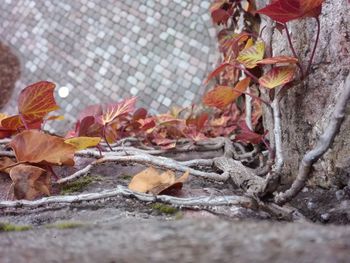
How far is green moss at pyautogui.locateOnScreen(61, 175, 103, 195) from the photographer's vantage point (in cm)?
116

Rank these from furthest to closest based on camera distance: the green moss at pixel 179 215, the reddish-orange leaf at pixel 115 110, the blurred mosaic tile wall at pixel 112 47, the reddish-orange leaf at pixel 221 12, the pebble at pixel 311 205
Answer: the blurred mosaic tile wall at pixel 112 47 → the reddish-orange leaf at pixel 221 12 → the reddish-orange leaf at pixel 115 110 → the pebble at pixel 311 205 → the green moss at pixel 179 215

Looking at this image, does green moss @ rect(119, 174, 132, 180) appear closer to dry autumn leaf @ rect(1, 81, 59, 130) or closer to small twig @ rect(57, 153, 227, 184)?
small twig @ rect(57, 153, 227, 184)

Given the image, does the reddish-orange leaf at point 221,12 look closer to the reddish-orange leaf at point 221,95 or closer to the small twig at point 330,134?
the reddish-orange leaf at point 221,95

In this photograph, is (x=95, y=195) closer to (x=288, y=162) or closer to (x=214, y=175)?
(x=214, y=175)

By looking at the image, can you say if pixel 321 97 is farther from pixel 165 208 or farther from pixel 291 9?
pixel 165 208

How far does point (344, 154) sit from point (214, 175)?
0.98ft

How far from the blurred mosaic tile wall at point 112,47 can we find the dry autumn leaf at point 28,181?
2.41 metres

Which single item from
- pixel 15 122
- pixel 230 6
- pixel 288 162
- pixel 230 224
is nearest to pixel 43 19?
pixel 230 6

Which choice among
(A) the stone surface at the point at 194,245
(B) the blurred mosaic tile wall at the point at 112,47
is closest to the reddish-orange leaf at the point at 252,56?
(A) the stone surface at the point at 194,245

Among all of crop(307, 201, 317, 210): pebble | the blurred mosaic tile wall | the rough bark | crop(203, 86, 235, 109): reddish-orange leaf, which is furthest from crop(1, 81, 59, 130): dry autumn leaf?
the rough bark

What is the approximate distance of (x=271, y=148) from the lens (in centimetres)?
121

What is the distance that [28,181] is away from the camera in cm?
108

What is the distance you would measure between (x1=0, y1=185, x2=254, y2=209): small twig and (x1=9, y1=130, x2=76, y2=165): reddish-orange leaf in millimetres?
108

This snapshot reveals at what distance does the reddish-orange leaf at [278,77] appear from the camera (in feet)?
3.53
